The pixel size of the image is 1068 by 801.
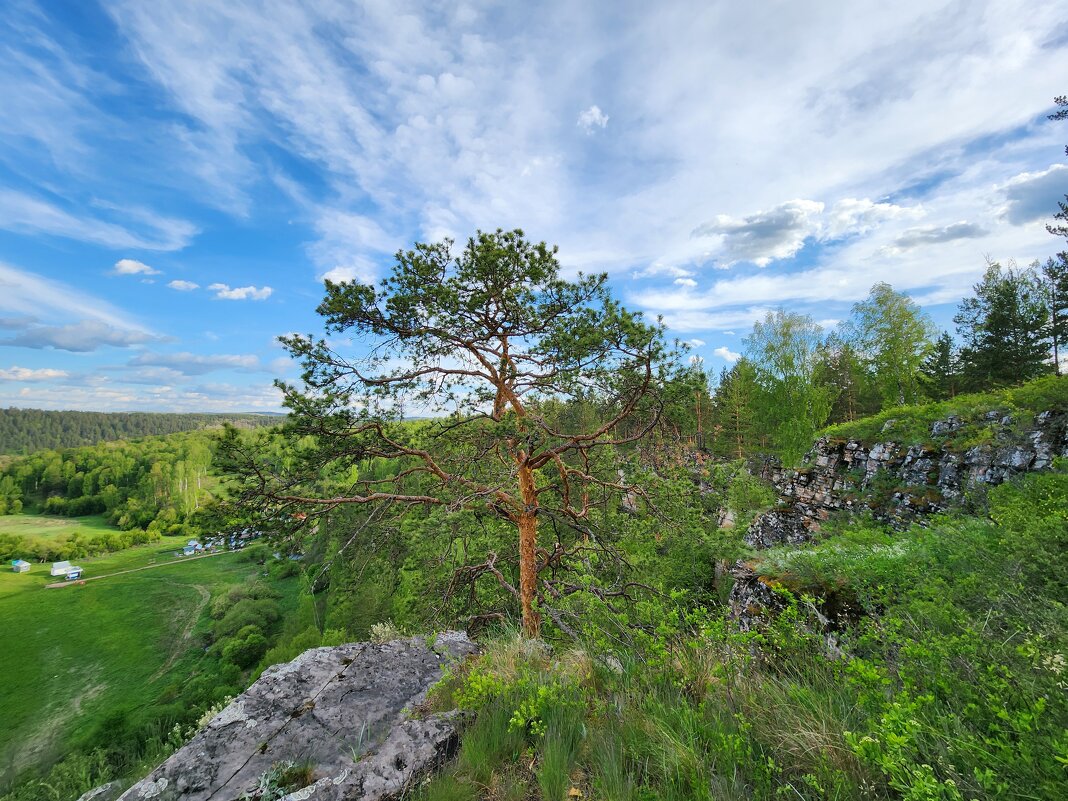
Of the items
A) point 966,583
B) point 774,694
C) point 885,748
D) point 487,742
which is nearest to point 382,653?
point 487,742

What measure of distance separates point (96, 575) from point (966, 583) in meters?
105

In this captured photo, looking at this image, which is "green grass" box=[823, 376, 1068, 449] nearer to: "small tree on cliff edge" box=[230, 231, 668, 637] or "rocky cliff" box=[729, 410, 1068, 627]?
"rocky cliff" box=[729, 410, 1068, 627]

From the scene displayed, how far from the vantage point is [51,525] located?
10031cm

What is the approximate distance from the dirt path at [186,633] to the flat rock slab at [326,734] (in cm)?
4888

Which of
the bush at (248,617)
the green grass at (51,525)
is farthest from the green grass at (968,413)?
the green grass at (51,525)

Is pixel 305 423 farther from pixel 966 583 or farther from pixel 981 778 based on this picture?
pixel 966 583

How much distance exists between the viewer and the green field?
3045 cm

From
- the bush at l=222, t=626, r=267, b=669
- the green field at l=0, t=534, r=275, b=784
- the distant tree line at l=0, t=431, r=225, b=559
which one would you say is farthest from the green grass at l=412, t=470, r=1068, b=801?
the distant tree line at l=0, t=431, r=225, b=559

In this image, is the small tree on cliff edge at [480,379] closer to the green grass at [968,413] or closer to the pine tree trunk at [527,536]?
the pine tree trunk at [527,536]

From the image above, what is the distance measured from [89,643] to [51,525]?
89.7 meters

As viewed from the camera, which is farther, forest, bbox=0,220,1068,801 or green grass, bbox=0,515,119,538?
green grass, bbox=0,515,119,538

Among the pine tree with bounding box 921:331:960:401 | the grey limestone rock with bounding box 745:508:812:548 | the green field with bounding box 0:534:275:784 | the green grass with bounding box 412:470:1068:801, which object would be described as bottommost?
the green field with bounding box 0:534:275:784

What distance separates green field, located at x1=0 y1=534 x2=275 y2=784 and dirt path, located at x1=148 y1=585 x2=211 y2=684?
0.45 ft

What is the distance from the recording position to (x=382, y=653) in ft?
16.1
